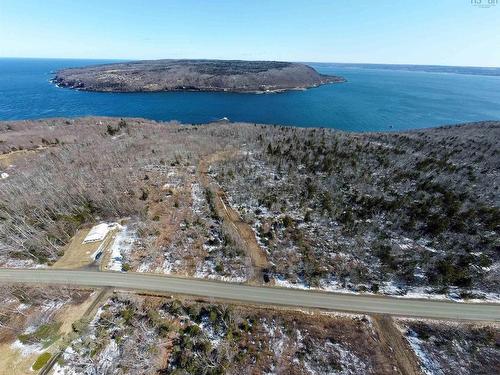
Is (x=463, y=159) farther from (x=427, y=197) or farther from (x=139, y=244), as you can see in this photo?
(x=139, y=244)

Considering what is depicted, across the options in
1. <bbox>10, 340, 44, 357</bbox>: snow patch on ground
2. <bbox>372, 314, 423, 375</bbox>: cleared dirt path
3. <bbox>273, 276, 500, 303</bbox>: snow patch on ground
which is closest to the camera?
<bbox>372, 314, 423, 375</bbox>: cleared dirt path

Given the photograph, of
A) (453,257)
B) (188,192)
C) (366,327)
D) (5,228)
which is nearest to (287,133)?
(188,192)

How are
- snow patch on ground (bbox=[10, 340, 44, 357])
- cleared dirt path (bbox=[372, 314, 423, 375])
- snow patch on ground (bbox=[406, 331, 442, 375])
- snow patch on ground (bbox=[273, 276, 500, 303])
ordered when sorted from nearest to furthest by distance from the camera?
snow patch on ground (bbox=[406, 331, 442, 375]), cleared dirt path (bbox=[372, 314, 423, 375]), snow patch on ground (bbox=[10, 340, 44, 357]), snow patch on ground (bbox=[273, 276, 500, 303])

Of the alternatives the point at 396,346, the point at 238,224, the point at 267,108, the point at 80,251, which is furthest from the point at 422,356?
the point at 267,108

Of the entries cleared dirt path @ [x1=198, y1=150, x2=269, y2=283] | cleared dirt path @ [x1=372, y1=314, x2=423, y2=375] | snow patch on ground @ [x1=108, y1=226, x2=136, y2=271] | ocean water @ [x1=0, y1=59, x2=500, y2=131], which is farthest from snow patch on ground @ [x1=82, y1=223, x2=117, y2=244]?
ocean water @ [x1=0, y1=59, x2=500, y2=131]

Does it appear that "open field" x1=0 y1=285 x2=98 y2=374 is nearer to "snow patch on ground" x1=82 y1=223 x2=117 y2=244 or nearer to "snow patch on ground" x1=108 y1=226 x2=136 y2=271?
"snow patch on ground" x1=108 y1=226 x2=136 y2=271

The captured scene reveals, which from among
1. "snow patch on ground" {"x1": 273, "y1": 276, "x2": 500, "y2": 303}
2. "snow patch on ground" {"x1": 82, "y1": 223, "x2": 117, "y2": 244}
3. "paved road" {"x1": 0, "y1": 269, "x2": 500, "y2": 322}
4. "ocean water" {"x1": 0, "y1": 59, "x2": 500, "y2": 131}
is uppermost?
"ocean water" {"x1": 0, "y1": 59, "x2": 500, "y2": 131}
